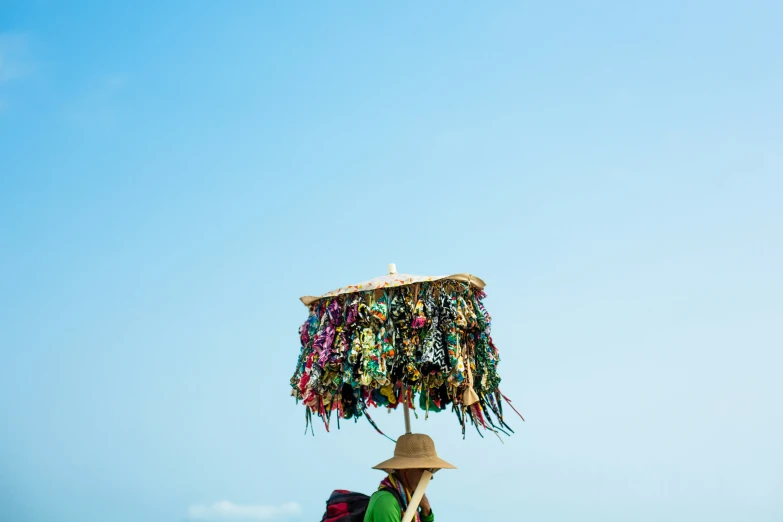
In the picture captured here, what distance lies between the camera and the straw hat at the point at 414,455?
6.29 metres

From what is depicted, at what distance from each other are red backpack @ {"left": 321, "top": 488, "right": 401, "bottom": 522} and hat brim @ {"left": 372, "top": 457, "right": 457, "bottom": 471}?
0.18 m

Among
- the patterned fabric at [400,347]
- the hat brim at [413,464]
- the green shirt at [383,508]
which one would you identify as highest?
the patterned fabric at [400,347]

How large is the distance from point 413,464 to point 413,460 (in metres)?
0.05

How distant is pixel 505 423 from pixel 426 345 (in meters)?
1.16

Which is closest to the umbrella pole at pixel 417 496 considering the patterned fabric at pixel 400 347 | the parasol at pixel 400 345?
the parasol at pixel 400 345

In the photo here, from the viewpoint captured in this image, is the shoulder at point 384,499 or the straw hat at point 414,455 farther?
the straw hat at point 414,455

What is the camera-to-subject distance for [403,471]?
20.8 feet

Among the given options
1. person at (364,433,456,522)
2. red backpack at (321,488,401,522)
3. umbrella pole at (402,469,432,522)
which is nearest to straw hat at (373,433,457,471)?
person at (364,433,456,522)

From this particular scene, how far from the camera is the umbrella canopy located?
6180mm

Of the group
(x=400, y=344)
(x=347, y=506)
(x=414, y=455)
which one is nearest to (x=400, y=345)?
(x=400, y=344)

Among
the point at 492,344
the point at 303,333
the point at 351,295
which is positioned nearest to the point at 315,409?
the point at 303,333

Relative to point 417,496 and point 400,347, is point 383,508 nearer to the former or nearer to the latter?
point 417,496

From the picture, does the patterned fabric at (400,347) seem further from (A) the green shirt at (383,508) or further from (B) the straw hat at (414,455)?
(A) the green shirt at (383,508)

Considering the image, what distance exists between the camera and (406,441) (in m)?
6.46
